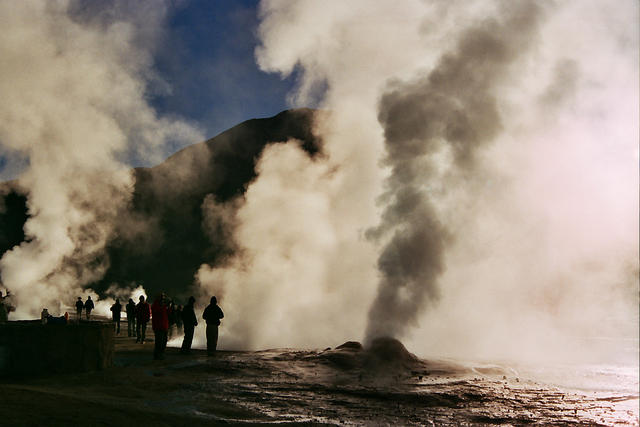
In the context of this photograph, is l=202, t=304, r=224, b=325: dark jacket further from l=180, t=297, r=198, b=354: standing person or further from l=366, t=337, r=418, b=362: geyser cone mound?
l=366, t=337, r=418, b=362: geyser cone mound

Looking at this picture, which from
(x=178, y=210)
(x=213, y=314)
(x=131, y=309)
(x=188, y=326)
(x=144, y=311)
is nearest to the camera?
(x=213, y=314)

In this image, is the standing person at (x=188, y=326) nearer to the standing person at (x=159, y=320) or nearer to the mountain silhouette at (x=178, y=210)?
the standing person at (x=159, y=320)

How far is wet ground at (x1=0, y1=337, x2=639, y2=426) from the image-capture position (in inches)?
264

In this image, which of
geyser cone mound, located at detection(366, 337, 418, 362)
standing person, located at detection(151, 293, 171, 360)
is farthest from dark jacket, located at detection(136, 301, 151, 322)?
geyser cone mound, located at detection(366, 337, 418, 362)

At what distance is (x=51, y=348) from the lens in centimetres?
909

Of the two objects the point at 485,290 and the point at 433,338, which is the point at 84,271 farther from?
the point at 433,338

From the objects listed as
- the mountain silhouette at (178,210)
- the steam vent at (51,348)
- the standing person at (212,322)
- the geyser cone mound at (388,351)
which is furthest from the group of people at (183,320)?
the mountain silhouette at (178,210)

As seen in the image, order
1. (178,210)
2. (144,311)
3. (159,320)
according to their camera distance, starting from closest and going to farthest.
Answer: (159,320)
(144,311)
(178,210)

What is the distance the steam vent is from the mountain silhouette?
2389 inches

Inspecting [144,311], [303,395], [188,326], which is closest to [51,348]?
[303,395]

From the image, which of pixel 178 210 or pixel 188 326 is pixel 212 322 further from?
pixel 178 210

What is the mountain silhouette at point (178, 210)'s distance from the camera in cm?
7550

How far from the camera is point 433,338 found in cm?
2569

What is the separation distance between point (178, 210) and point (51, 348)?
76904 millimetres
